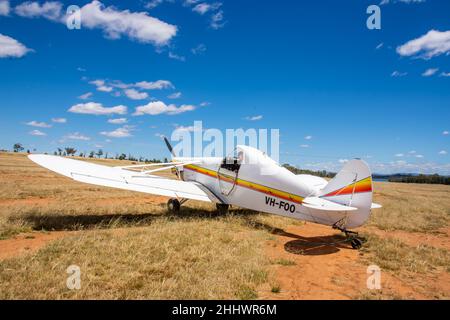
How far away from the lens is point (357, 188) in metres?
7.78

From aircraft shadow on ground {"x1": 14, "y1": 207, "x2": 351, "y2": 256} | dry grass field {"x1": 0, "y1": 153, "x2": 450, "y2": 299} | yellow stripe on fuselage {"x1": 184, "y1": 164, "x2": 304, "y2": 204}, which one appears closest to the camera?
dry grass field {"x1": 0, "y1": 153, "x2": 450, "y2": 299}

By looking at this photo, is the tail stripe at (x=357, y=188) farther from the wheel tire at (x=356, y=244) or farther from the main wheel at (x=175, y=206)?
the main wheel at (x=175, y=206)

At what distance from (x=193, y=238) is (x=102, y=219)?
446 centimetres

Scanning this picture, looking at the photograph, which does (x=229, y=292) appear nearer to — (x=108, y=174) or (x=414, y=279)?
(x=414, y=279)

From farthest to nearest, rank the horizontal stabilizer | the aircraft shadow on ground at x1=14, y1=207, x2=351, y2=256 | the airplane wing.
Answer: the airplane wing
the aircraft shadow on ground at x1=14, y1=207, x2=351, y2=256
the horizontal stabilizer

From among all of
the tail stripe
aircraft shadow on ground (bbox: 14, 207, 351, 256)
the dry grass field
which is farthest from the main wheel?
the tail stripe

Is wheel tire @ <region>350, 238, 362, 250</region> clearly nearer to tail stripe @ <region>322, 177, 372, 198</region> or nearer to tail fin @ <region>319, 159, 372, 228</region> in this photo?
tail fin @ <region>319, 159, 372, 228</region>

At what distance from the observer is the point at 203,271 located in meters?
5.64

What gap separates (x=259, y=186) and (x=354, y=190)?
11.0 ft

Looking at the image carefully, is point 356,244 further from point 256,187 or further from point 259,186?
point 256,187

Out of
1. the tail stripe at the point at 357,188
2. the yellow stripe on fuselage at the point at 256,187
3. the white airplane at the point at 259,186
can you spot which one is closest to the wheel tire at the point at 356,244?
the white airplane at the point at 259,186

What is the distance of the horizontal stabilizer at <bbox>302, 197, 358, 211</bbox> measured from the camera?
24.8ft

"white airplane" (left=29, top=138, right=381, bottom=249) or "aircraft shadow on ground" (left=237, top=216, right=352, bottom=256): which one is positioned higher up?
"white airplane" (left=29, top=138, right=381, bottom=249)
